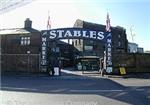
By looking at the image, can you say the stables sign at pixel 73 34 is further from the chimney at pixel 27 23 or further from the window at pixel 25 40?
the chimney at pixel 27 23

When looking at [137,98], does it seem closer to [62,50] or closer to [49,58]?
[49,58]

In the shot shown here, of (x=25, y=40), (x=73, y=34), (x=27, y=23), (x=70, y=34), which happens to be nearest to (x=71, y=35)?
(x=70, y=34)

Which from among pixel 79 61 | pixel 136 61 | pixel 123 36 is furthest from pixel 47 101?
pixel 123 36

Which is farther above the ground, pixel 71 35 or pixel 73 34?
pixel 73 34

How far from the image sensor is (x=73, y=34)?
35719mm

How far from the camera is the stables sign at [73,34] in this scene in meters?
35.7

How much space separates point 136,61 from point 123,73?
323cm

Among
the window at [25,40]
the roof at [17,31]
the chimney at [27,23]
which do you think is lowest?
the window at [25,40]

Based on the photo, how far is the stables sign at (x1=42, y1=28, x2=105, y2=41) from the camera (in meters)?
35.7

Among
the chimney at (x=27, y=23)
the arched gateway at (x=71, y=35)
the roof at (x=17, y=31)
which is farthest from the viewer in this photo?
the chimney at (x=27, y=23)

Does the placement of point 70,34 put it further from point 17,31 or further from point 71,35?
point 17,31

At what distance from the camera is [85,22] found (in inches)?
2788

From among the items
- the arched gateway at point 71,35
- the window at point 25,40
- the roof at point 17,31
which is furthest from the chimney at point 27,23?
the arched gateway at point 71,35

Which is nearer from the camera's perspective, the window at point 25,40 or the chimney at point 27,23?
the window at point 25,40
